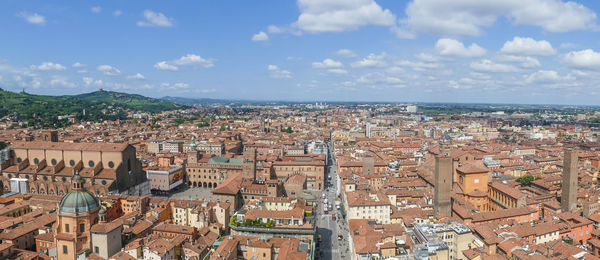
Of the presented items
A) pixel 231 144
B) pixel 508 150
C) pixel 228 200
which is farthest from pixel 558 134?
pixel 228 200

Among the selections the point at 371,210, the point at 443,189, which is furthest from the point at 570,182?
the point at 371,210

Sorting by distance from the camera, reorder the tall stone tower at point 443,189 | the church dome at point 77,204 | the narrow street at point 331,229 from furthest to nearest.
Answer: the tall stone tower at point 443,189
the narrow street at point 331,229
the church dome at point 77,204

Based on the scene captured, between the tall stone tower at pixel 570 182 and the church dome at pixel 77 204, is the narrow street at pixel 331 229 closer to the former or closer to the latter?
the church dome at pixel 77 204

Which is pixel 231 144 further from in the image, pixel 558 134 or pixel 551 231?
pixel 558 134

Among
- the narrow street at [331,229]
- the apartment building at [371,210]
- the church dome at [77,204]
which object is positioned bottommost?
the narrow street at [331,229]

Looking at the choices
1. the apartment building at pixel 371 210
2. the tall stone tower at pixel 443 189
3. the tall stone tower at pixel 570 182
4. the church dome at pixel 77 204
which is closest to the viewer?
the church dome at pixel 77 204

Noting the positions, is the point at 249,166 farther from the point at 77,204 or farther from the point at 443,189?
the point at 443,189

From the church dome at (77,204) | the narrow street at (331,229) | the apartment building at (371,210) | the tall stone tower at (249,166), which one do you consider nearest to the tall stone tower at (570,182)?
the apartment building at (371,210)

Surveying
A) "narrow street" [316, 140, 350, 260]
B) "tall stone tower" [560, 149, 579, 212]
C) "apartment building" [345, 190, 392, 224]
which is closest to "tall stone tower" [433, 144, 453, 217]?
"apartment building" [345, 190, 392, 224]
